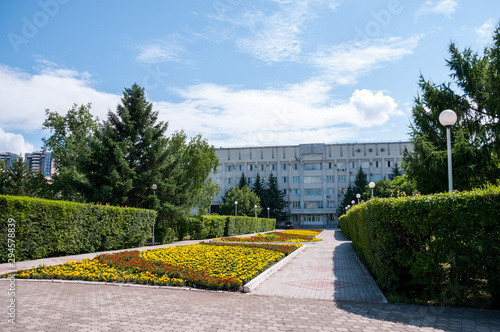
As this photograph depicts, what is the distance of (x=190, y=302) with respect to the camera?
6582mm

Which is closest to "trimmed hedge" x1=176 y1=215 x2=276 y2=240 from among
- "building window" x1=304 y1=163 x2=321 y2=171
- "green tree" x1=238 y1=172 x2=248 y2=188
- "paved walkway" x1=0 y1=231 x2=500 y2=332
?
"paved walkway" x1=0 y1=231 x2=500 y2=332

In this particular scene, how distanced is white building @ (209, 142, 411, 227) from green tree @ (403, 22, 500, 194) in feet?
177

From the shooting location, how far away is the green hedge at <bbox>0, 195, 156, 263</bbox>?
10852 mm

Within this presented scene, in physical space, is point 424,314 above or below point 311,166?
below

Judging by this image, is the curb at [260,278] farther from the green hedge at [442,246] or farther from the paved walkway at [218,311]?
the green hedge at [442,246]

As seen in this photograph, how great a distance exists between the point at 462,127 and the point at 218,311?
61.8 feet

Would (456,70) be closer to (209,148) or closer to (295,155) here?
(209,148)

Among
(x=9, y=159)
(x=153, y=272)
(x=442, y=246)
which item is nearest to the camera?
(x=442, y=246)

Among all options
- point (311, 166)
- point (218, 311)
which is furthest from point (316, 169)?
point (218, 311)

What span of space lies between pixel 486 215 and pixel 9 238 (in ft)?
40.1

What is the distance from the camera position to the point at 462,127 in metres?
19.5

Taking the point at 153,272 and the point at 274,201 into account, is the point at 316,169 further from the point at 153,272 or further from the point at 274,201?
the point at 153,272

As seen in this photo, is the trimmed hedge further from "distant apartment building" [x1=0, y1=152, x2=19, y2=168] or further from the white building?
the white building

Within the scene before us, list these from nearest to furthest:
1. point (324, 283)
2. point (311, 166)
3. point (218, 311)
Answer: point (218, 311), point (324, 283), point (311, 166)
